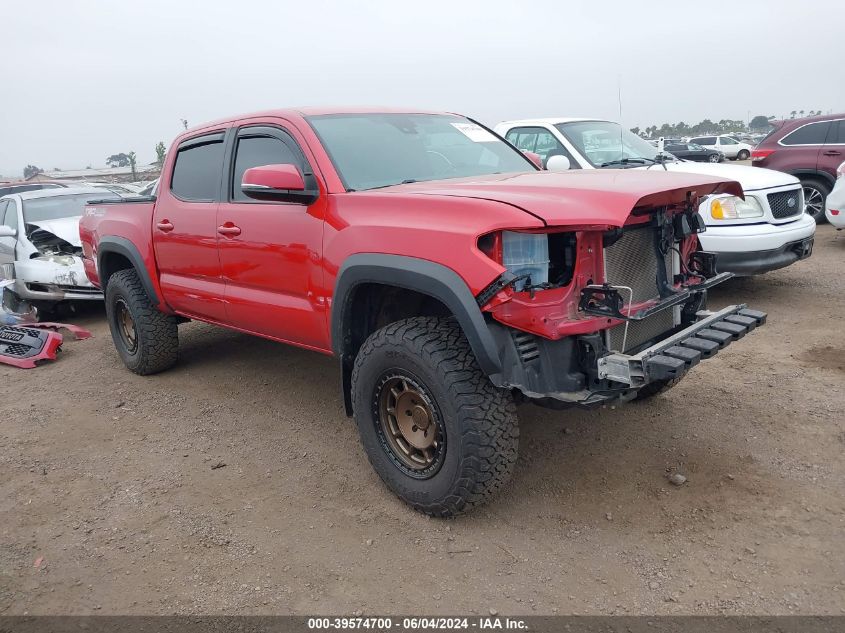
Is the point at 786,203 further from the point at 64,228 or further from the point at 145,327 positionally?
the point at 64,228

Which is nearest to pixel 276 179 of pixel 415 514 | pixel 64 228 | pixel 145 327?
pixel 415 514

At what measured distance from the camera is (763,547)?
2812 millimetres

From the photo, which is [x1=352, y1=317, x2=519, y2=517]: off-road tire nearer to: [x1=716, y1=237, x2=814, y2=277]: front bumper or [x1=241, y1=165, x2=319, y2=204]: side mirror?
[x1=241, y1=165, x2=319, y2=204]: side mirror

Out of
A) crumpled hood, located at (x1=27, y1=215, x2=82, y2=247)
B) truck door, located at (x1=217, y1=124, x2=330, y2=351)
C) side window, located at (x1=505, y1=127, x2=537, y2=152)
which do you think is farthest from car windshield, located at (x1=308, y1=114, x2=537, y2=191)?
crumpled hood, located at (x1=27, y1=215, x2=82, y2=247)

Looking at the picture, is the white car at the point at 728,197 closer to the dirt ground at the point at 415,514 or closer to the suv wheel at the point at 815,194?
the dirt ground at the point at 415,514

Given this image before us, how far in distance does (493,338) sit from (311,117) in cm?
195

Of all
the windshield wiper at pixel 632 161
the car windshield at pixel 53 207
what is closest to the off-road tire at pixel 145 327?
the car windshield at pixel 53 207

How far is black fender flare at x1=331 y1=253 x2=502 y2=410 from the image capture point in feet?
8.85

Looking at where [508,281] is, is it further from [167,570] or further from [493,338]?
[167,570]

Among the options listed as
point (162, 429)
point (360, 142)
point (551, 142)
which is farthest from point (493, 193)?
point (551, 142)

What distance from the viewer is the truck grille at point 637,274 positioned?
2.95 m

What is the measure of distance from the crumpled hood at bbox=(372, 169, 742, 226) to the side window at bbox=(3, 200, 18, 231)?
22.9 ft

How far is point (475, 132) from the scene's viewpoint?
14.7ft

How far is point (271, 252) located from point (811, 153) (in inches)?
361
